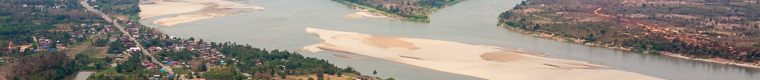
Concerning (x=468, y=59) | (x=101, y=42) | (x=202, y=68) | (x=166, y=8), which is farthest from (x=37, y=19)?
(x=468, y=59)

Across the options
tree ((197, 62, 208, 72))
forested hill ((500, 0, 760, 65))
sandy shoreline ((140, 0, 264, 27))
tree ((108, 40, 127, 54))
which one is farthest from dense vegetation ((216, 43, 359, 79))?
sandy shoreline ((140, 0, 264, 27))

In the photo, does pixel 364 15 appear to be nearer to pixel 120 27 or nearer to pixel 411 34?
pixel 411 34

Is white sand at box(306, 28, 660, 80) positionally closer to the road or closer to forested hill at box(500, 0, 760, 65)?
forested hill at box(500, 0, 760, 65)

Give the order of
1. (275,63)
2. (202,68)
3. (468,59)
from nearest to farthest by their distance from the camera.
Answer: (202,68)
(275,63)
(468,59)

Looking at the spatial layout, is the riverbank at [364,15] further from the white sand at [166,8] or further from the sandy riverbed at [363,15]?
the white sand at [166,8]

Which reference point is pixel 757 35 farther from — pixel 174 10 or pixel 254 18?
→ pixel 174 10

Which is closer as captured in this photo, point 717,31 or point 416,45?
point 416,45

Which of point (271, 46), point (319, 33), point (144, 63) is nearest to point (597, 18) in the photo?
point (319, 33)

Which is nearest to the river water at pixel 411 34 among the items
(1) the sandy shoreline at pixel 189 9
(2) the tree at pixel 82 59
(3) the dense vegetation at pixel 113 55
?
(1) the sandy shoreline at pixel 189 9
